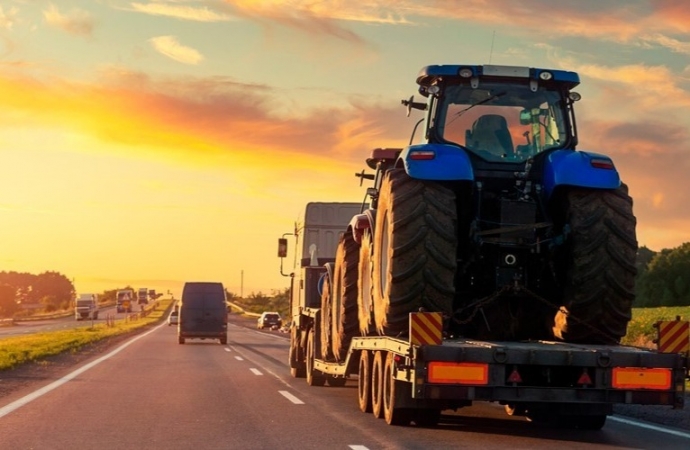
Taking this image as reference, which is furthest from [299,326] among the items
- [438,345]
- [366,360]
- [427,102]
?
[438,345]

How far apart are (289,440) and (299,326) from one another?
10226mm

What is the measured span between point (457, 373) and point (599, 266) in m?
2.03

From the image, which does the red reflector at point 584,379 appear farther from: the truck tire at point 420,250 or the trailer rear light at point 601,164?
the trailer rear light at point 601,164

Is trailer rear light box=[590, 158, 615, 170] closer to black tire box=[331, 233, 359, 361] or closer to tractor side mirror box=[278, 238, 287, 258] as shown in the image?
black tire box=[331, 233, 359, 361]

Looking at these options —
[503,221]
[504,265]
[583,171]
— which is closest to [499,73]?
[583,171]

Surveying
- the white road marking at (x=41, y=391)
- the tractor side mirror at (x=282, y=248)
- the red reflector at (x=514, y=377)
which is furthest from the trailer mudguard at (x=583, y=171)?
the tractor side mirror at (x=282, y=248)

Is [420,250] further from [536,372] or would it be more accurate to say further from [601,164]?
[601,164]

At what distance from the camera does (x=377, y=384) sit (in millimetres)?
12469

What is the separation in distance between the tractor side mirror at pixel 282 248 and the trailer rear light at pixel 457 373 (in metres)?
11.9

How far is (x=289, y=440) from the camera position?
34.4 ft

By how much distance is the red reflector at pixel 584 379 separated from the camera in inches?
410

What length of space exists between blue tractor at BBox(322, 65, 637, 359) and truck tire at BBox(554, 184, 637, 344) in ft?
0.04

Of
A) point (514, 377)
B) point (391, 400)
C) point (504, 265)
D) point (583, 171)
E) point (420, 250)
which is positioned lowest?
point (391, 400)

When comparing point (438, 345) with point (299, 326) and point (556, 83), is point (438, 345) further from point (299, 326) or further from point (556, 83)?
point (299, 326)
